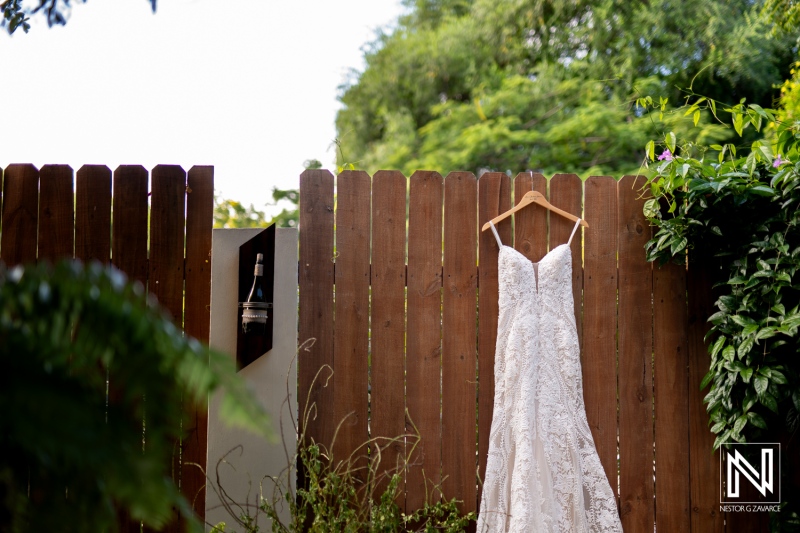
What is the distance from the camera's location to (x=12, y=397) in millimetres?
701

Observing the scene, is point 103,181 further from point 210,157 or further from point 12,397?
point 210,157

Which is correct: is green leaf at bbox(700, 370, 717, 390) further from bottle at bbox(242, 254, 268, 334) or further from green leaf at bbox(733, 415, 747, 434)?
bottle at bbox(242, 254, 268, 334)

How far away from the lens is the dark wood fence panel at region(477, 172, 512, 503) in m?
2.84

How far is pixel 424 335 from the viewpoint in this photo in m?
2.85

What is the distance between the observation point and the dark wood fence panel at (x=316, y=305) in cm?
280

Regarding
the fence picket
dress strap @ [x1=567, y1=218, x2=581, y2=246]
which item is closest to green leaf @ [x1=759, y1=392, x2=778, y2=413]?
dress strap @ [x1=567, y1=218, x2=581, y2=246]

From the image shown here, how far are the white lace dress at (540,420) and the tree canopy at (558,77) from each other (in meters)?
4.35

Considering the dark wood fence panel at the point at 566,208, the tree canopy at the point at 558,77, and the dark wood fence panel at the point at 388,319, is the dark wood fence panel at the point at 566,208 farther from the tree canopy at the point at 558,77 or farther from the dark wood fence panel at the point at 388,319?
the tree canopy at the point at 558,77

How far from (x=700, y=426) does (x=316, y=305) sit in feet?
5.48

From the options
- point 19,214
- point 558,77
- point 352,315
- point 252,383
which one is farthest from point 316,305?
point 558,77

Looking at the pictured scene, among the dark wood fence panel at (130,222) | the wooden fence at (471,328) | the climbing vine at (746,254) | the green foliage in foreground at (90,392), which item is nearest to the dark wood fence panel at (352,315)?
the wooden fence at (471,328)

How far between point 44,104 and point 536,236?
3220 millimetres

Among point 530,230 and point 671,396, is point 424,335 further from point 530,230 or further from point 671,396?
point 671,396

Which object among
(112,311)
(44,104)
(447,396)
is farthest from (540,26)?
(112,311)
